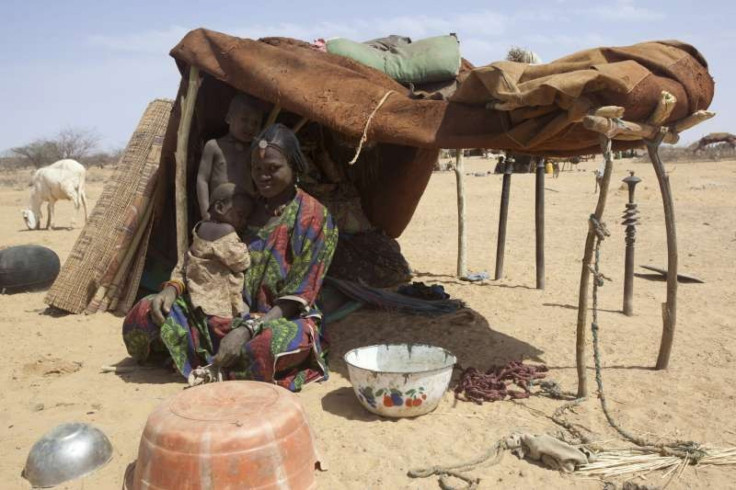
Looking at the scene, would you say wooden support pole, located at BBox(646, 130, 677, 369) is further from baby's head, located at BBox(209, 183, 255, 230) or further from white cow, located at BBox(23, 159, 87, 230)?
white cow, located at BBox(23, 159, 87, 230)

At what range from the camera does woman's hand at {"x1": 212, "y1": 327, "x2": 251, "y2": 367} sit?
343 cm

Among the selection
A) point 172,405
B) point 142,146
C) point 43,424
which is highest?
point 142,146

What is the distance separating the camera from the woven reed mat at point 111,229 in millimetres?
5133

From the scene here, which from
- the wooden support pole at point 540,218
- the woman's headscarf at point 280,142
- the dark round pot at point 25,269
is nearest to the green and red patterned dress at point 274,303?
the woman's headscarf at point 280,142

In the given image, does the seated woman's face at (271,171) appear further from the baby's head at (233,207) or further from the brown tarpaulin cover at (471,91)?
the brown tarpaulin cover at (471,91)

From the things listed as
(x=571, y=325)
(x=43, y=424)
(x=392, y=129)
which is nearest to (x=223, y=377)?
(x=43, y=424)

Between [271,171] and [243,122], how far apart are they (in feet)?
3.02

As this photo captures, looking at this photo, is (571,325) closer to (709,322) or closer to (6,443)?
(709,322)

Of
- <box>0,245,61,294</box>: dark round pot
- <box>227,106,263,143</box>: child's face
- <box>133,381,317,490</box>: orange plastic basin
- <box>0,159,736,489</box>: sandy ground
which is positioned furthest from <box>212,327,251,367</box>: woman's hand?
<box>0,245,61,294</box>: dark round pot

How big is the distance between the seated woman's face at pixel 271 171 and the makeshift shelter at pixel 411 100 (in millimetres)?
436

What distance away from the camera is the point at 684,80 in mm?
3336

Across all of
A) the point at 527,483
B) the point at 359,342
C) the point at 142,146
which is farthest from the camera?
the point at 142,146

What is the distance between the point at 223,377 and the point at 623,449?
84.8 inches

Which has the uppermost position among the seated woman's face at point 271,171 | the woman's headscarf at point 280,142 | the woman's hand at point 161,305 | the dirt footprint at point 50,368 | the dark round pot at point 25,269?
the woman's headscarf at point 280,142
